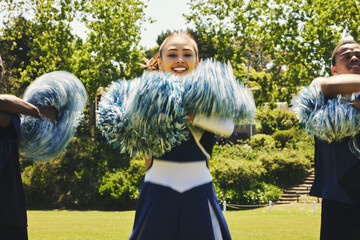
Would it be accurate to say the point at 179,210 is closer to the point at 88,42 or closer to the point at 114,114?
the point at 114,114

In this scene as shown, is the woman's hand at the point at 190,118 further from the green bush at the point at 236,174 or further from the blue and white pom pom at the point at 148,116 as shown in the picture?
the green bush at the point at 236,174

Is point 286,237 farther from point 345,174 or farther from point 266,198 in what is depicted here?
point 266,198

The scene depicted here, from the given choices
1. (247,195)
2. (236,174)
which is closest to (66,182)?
(236,174)

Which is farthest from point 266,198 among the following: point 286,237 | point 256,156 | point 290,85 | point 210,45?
point 210,45

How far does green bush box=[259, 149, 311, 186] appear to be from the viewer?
2225 cm

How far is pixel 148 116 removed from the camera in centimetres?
251

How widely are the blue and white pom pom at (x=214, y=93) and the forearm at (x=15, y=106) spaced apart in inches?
62.1

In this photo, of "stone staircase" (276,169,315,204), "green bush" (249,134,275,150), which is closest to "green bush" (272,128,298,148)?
"green bush" (249,134,275,150)

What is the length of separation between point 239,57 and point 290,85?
11.9 ft

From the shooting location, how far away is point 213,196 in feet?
9.50

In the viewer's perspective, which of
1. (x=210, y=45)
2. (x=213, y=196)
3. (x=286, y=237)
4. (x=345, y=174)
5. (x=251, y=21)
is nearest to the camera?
(x=213, y=196)

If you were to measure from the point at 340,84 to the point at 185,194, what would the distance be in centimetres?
154

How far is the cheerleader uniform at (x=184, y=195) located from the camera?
8.81 feet

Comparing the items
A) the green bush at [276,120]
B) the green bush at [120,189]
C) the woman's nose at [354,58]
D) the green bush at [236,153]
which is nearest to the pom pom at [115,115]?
the woman's nose at [354,58]
